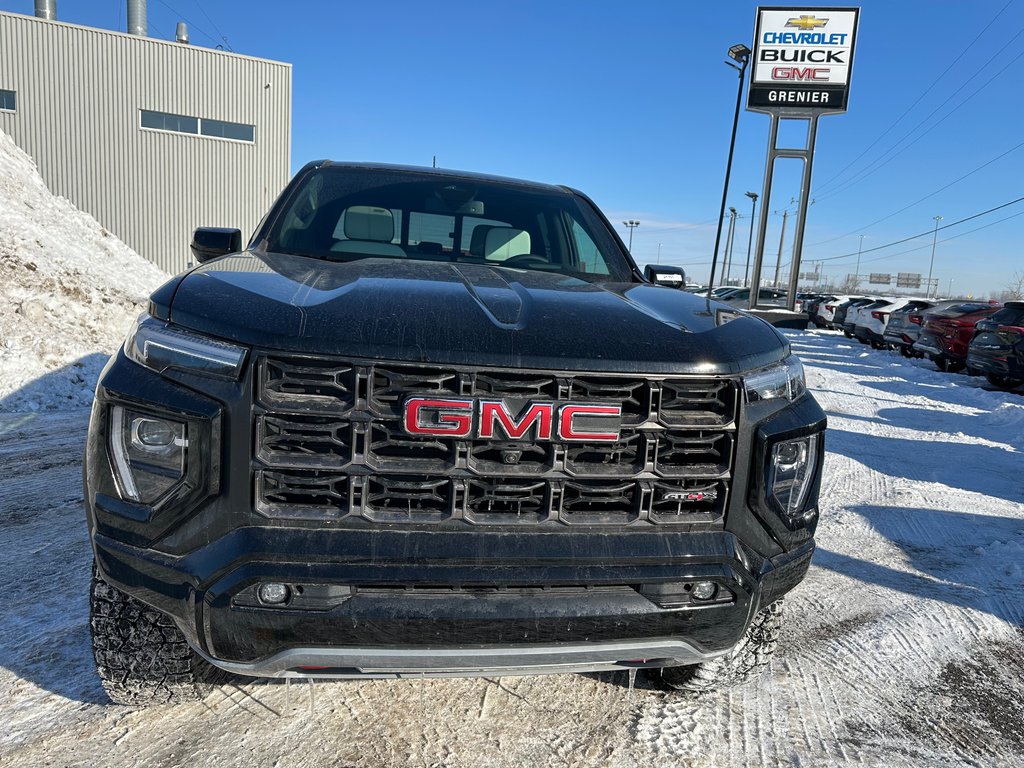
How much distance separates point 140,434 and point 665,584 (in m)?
1.39

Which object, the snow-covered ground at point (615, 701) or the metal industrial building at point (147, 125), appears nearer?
the snow-covered ground at point (615, 701)

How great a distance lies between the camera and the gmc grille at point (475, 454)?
1.72m

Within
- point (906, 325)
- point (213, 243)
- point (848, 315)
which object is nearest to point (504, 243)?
point (213, 243)

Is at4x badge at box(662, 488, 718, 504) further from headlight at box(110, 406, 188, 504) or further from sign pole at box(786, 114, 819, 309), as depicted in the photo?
sign pole at box(786, 114, 819, 309)

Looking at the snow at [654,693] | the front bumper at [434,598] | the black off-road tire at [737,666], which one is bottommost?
the snow at [654,693]

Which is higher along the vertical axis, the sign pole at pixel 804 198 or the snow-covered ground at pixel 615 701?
the sign pole at pixel 804 198

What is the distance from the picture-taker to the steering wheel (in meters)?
3.27

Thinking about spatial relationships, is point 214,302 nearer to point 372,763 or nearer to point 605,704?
point 372,763

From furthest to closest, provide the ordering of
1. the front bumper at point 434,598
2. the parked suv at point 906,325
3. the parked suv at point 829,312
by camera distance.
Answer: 1. the parked suv at point 829,312
2. the parked suv at point 906,325
3. the front bumper at point 434,598

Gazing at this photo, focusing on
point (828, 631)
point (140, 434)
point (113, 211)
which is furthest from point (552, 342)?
point (113, 211)

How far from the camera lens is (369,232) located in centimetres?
318

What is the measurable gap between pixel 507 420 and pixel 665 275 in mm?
2123

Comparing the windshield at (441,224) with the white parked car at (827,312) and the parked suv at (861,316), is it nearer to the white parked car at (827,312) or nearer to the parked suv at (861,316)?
the parked suv at (861,316)

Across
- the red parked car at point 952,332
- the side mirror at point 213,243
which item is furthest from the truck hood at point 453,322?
the red parked car at point 952,332
